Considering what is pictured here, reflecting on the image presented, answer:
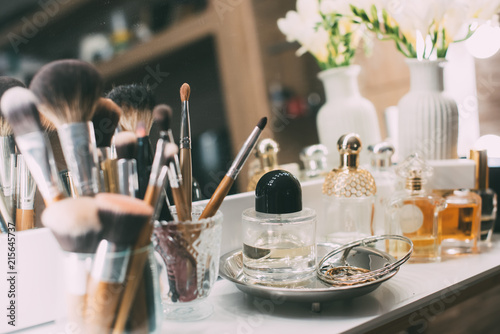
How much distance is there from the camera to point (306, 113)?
671mm

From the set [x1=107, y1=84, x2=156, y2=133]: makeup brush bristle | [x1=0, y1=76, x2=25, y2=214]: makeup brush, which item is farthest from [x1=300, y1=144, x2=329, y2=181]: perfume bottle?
[x1=0, y1=76, x2=25, y2=214]: makeup brush

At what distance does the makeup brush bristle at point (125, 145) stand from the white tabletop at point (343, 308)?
5.9 inches

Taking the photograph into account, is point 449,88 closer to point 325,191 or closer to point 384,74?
point 384,74

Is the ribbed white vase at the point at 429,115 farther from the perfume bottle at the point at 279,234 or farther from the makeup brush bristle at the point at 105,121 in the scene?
the makeup brush bristle at the point at 105,121

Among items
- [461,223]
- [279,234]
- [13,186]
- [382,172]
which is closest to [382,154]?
[382,172]

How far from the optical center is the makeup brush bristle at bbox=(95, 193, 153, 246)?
0.28m

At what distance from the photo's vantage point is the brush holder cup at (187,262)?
361 millimetres

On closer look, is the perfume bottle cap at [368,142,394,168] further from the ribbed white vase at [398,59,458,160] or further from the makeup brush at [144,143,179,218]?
the makeup brush at [144,143,179,218]

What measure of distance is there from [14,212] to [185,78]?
24 cm

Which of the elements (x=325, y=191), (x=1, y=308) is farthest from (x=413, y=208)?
(x=1, y=308)

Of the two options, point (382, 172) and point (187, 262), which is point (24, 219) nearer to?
point (187, 262)

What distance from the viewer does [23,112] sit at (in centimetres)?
29

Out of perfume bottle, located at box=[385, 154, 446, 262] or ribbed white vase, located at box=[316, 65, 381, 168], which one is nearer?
perfume bottle, located at box=[385, 154, 446, 262]

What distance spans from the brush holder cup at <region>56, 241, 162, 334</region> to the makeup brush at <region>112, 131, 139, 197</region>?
51mm
